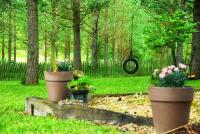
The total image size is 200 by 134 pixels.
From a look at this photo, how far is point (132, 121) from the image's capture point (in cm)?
1015

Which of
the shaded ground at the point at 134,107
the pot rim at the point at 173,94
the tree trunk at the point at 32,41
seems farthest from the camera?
the tree trunk at the point at 32,41

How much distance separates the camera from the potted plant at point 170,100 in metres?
8.24

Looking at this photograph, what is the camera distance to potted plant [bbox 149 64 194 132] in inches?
324

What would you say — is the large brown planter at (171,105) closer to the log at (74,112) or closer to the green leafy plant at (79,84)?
the log at (74,112)

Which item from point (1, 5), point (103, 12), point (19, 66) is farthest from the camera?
point (103, 12)

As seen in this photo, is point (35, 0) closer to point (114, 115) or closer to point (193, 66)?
point (193, 66)

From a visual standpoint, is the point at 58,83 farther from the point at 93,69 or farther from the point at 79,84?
the point at 93,69

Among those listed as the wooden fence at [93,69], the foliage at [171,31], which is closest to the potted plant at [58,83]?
the foliage at [171,31]

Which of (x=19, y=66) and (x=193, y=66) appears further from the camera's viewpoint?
(x=19, y=66)

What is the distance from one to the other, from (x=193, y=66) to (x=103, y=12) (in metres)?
22.8

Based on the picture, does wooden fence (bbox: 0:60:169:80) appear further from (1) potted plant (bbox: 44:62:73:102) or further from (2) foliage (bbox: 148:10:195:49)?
(1) potted plant (bbox: 44:62:73:102)

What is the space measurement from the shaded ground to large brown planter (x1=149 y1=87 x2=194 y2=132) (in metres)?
1.11

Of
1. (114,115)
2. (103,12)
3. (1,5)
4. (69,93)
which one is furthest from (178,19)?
(103,12)

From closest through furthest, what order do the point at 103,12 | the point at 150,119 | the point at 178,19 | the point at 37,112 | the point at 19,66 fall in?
the point at 150,119 → the point at 37,112 → the point at 178,19 → the point at 19,66 → the point at 103,12
